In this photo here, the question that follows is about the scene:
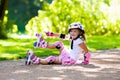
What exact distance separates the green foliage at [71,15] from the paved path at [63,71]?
15.0 meters

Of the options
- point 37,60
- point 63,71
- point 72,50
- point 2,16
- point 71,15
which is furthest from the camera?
point 71,15

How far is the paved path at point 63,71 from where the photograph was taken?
24.4 feet

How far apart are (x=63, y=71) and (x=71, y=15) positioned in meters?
17.7

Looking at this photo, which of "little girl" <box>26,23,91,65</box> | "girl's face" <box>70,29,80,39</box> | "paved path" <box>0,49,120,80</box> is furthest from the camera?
"girl's face" <box>70,29,80,39</box>

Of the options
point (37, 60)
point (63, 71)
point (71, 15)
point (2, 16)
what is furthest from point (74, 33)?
point (71, 15)

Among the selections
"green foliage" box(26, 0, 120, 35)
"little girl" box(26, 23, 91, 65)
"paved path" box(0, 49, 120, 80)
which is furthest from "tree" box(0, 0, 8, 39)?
"little girl" box(26, 23, 91, 65)

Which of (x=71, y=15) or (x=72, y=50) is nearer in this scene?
(x=72, y=50)

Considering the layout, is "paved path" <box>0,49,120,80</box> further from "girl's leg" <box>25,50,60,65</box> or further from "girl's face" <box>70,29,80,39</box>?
"girl's face" <box>70,29,80,39</box>

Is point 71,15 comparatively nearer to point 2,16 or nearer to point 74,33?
point 2,16

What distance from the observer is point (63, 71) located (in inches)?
319

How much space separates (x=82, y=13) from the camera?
25.5m

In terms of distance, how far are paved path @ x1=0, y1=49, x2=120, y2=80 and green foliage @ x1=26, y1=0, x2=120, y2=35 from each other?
15011 millimetres

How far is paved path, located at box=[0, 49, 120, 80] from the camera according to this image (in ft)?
24.4

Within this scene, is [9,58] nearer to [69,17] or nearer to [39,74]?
[39,74]
